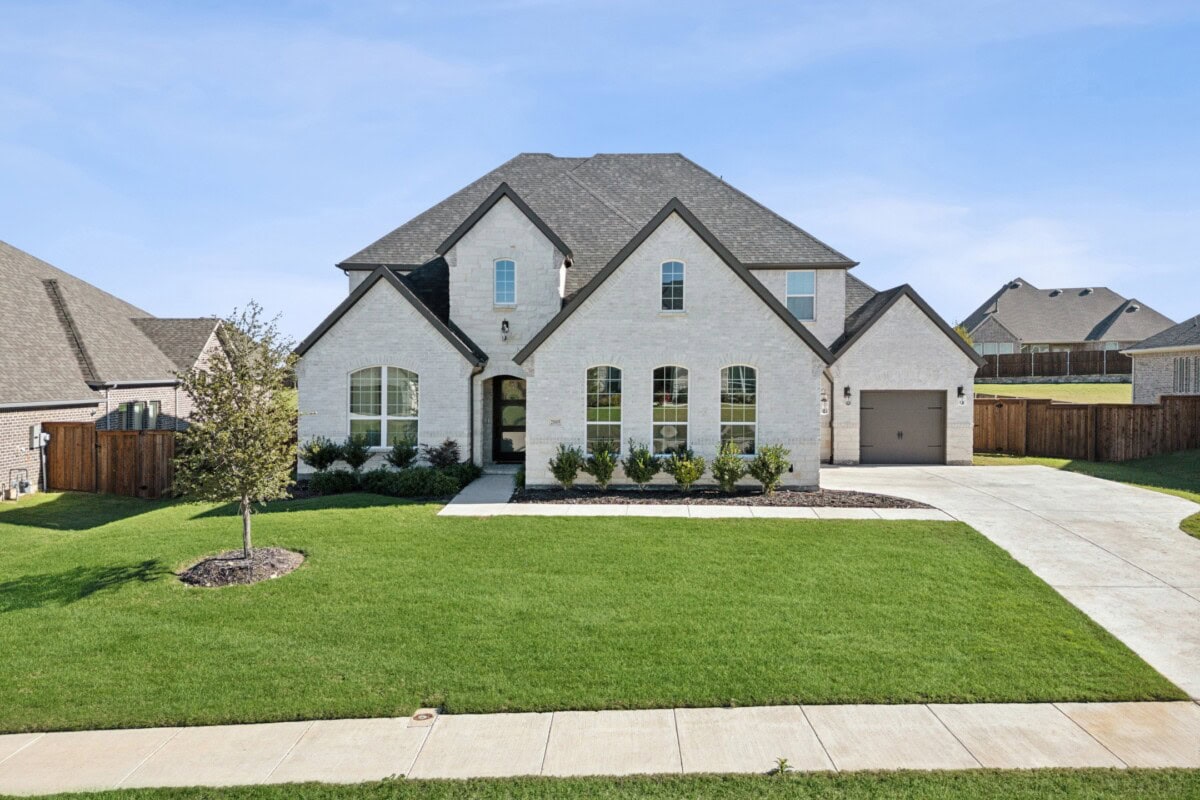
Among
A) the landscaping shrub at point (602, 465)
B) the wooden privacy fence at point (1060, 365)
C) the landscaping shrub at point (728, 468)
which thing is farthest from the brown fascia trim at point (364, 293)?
the wooden privacy fence at point (1060, 365)

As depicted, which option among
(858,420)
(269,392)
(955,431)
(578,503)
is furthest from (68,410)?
(955,431)

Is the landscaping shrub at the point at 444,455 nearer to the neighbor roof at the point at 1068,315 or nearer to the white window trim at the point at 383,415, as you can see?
the white window trim at the point at 383,415

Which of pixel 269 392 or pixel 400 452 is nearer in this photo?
pixel 269 392

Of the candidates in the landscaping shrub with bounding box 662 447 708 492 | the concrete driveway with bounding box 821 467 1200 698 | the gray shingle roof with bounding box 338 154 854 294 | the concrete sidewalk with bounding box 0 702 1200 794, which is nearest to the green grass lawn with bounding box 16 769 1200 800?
the concrete sidewalk with bounding box 0 702 1200 794

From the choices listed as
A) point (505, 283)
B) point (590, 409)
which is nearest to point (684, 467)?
point (590, 409)

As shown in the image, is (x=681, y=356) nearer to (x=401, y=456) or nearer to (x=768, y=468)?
(x=768, y=468)

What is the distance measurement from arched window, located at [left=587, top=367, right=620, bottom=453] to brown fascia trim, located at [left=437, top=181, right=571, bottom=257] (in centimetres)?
433

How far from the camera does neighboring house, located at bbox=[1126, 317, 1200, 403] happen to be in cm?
2753

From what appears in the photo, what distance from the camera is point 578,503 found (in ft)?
50.1

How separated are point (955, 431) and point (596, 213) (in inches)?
531

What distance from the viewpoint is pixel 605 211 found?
22812 mm

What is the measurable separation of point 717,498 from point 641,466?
1894 millimetres

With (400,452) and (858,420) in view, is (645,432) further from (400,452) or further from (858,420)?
(858,420)

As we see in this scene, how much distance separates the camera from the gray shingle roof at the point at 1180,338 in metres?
27.4
